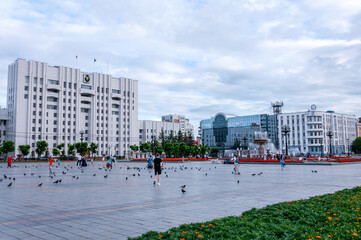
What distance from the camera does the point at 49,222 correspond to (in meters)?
7.55

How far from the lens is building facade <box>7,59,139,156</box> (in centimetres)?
9238

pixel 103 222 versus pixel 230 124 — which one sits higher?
pixel 230 124

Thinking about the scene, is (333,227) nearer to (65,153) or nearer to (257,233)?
(257,233)

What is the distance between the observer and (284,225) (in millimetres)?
6309

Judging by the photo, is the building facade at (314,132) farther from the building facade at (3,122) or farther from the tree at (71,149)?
the building facade at (3,122)

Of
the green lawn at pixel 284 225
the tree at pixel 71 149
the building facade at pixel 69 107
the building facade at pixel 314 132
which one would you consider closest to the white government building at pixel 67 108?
the building facade at pixel 69 107

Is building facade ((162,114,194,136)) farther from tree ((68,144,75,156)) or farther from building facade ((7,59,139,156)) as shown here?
tree ((68,144,75,156))

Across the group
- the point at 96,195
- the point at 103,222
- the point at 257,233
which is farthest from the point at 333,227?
the point at 96,195

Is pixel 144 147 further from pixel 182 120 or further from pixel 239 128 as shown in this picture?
pixel 182 120

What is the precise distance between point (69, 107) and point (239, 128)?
69072 millimetres

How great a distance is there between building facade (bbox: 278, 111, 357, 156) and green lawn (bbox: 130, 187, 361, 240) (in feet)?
344

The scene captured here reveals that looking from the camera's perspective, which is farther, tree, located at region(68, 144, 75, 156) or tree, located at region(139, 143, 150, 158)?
tree, located at region(139, 143, 150, 158)

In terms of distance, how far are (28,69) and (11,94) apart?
9.88 meters

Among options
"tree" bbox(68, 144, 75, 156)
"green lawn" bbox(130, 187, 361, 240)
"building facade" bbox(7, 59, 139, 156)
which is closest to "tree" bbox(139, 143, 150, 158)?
"building facade" bbox(7, 59, 139, 156)
